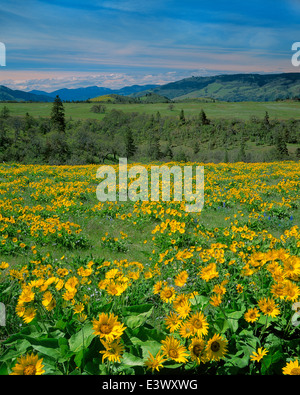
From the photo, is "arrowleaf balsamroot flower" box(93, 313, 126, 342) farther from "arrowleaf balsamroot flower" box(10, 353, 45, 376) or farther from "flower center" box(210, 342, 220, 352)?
"flower center" box(210, 342, 220, 352)

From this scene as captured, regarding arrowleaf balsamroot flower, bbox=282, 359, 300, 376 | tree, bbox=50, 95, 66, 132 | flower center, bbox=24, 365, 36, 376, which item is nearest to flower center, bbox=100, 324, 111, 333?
flower center, bbox=24, 365, 36, 376

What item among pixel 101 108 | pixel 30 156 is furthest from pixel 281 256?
pixel 101 108

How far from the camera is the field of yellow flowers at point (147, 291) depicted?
96.0 inches

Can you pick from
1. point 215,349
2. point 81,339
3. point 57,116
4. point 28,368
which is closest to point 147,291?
point 81,339

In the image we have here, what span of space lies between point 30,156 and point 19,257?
41.4 meters

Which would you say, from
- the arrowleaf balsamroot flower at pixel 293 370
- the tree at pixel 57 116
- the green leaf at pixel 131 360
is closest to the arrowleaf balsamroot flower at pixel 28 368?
the green leaf at pixel 131 360

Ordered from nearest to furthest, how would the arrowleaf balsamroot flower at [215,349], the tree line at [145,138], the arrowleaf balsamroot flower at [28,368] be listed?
1. the arrowleaf balsamroot flower at [28,368]
2. the arrowleaf balsamroot flower at [215,349]
3. the tree line at [145,138]

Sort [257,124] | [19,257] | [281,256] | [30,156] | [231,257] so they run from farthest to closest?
[257,124], [30,156], [19,257], [231,257], [281,256]

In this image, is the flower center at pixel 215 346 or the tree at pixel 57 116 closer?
the flower center at pixel 215 346

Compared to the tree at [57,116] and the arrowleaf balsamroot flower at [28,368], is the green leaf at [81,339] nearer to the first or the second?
the arrowleaf balsamroot flower at [28,368]

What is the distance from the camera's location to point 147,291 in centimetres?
500

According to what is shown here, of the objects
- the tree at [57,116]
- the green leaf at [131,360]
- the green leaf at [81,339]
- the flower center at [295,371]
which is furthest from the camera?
the tree at [57,116]
